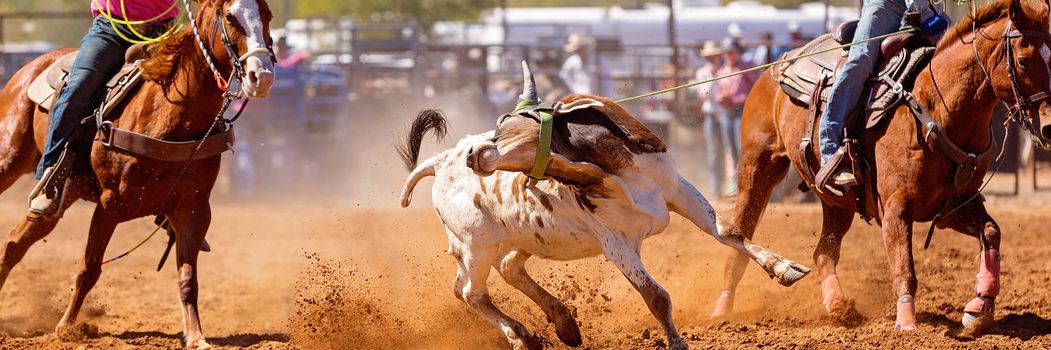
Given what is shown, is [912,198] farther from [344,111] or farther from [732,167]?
[344,111]

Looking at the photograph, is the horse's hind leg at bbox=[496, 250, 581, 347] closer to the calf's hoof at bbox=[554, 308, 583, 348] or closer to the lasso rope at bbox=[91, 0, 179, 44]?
the calf's hoof at bbox=[554, 308, 583, 348]

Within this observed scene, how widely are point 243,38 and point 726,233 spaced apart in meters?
2.33

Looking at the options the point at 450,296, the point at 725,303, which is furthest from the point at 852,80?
the point at 450,296

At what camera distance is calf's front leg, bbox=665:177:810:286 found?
4.96m

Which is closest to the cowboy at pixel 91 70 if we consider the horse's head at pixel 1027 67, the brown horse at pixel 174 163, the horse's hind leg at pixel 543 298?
the brown horse at pixel 174 163

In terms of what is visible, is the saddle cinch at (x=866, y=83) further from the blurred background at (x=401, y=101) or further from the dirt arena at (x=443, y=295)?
the blurred background at (x=401, y=101)

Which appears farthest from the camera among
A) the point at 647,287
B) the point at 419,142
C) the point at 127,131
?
the point at 419,142

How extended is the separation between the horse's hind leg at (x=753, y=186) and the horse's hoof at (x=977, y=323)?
1.55 metres

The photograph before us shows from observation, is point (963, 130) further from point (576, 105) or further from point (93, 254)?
point (93, 254)

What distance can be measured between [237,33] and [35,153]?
186 cm

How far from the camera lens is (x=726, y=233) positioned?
5164 mm

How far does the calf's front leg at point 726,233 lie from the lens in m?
4.96

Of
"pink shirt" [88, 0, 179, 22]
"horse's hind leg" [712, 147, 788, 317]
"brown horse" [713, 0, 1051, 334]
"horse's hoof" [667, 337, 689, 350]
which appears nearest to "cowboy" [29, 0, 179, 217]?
"pink shirt" [88, 0, 179, 22]

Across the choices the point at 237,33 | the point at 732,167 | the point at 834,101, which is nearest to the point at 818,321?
the point at 834,101
